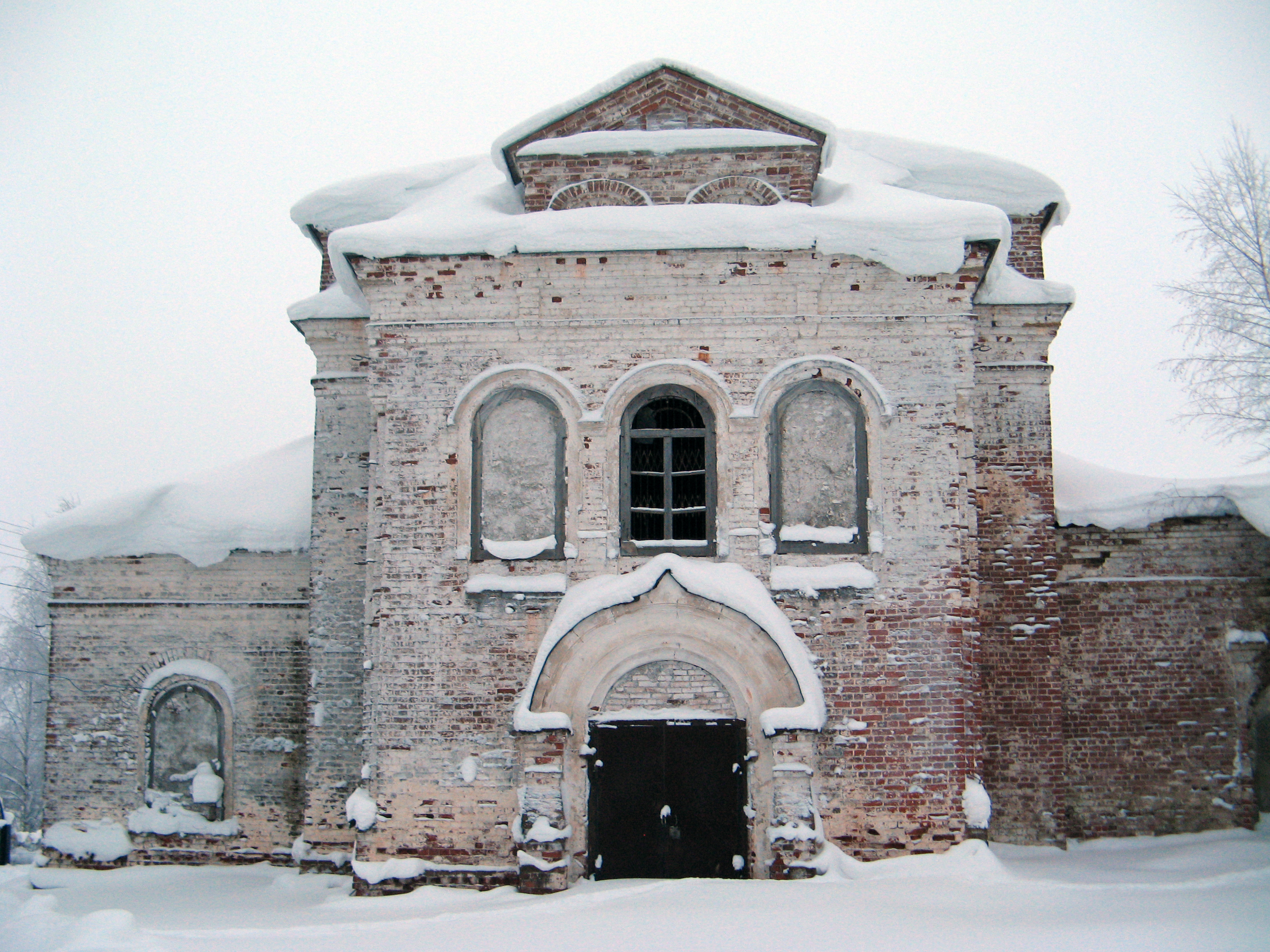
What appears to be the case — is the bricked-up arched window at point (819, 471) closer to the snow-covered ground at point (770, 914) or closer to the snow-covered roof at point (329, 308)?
the snow-covered ground at point (770, 914)

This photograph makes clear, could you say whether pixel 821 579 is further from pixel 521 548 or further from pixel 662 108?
pixel 662 108

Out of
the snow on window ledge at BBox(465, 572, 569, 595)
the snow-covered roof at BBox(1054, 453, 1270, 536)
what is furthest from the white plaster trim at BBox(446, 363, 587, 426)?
the snow-covered roof at BBox(1054, 453, 1270, 536)

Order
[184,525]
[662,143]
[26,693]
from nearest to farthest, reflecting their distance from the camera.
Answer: [662,143] → [184,525] → [26,693]

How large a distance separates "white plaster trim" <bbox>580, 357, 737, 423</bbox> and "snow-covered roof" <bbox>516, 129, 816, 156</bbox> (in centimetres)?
218

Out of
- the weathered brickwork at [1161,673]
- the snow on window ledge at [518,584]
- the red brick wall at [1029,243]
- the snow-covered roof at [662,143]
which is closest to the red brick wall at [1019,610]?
the weathered brickwork at [1161,673]

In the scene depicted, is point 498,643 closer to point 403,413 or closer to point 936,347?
point 403,413

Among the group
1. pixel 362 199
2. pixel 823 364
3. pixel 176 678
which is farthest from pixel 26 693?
pixel 823 364

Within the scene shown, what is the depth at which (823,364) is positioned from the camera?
9.03m

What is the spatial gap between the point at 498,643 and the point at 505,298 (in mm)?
2998

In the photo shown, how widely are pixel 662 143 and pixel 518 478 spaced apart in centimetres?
346

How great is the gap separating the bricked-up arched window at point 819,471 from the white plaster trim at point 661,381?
1.64 feet

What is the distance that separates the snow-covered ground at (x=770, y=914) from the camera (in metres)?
6.29

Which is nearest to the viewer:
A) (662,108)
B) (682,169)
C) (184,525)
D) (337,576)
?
(682,169)

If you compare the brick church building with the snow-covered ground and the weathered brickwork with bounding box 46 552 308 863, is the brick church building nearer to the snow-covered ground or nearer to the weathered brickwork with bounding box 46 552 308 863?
the snow-covered ground
